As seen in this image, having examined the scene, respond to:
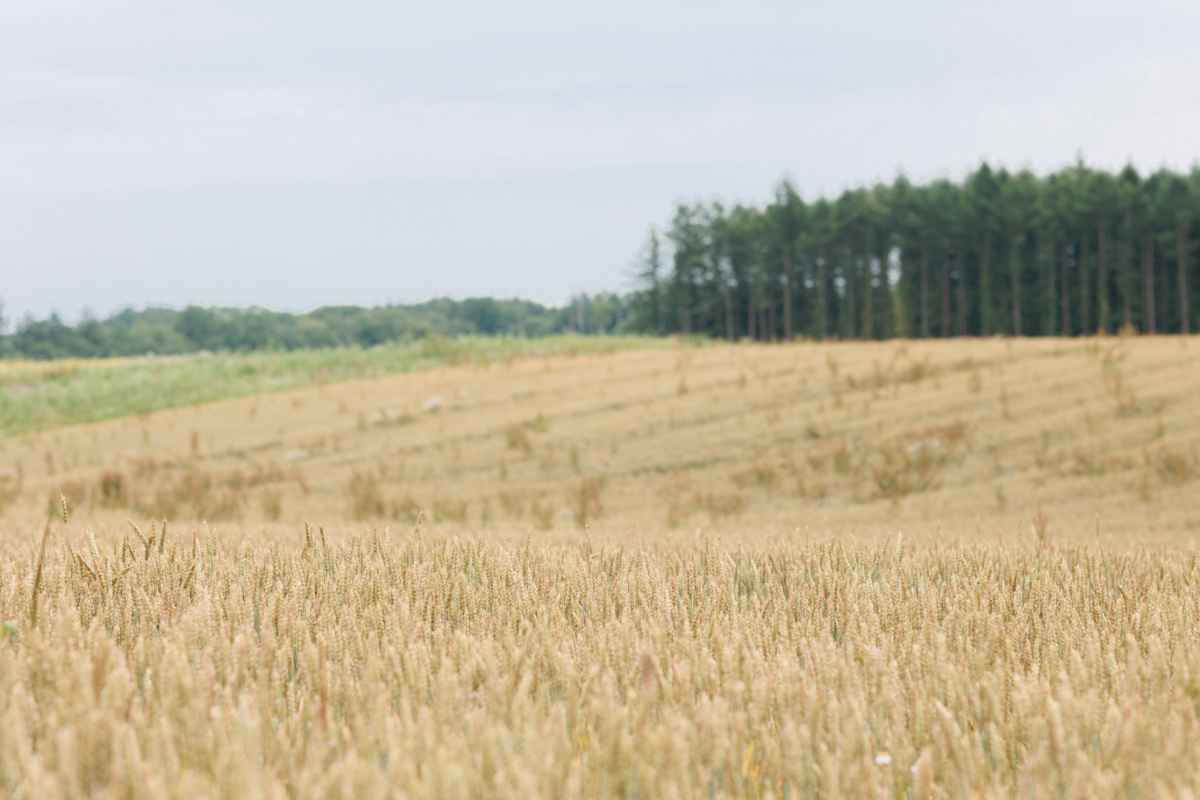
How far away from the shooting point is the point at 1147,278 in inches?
1766

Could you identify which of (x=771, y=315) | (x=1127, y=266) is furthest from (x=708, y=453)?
(x=771, y=315)

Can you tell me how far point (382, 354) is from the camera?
2509cm

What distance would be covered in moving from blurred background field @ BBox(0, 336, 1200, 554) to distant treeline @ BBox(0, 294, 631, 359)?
74316 mm

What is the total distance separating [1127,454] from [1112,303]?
49.1 meters

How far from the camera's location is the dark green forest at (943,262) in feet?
150

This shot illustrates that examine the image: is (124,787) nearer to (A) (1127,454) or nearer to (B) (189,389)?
(A) (1127,454)

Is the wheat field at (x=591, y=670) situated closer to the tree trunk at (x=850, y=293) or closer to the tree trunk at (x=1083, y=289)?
the tree trunk at (x=1083, y=289)

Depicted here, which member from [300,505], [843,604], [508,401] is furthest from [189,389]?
[843,604]

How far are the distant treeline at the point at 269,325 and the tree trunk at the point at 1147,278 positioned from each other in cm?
4850

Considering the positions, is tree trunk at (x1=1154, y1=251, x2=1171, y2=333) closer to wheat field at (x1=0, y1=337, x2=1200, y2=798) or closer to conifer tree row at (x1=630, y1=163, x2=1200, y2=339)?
conifer tree row at (x1=630, y1=163, x2=1200, y2=339)

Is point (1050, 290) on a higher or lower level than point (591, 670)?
higher

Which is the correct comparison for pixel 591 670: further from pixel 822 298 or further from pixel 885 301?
pixel 822 298

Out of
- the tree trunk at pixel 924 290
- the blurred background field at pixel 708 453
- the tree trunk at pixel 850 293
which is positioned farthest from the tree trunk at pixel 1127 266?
the blurred background field at pixel 708 453

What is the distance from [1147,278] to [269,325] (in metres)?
89.0
